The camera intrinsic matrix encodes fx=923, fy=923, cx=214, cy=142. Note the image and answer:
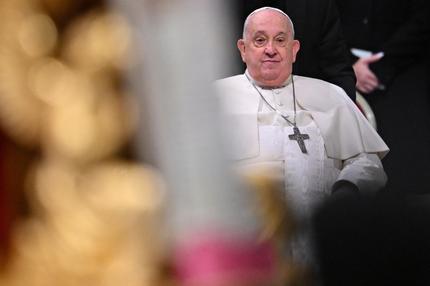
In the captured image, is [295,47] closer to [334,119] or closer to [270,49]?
[270,49]

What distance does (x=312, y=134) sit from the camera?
1.96 meters

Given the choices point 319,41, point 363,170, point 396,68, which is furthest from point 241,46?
point 396,68

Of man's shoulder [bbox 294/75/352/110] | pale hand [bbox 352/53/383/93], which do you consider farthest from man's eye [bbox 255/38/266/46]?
pale hand [bbox 352/53/383/93]

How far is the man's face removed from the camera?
1.85m

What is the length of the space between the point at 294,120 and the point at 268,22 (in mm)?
226

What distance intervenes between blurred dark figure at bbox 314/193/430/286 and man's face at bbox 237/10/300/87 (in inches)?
39.3

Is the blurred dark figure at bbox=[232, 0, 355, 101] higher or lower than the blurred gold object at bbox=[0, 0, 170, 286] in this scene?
lower

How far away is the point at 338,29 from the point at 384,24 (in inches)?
7.9

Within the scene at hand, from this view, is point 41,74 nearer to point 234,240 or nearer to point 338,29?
point 234,240

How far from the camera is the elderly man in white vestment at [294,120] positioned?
6.03 ft

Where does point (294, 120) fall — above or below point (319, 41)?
below

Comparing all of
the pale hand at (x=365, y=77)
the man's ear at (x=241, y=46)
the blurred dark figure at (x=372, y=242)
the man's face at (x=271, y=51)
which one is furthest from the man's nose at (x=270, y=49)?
the blurred dark figure at (x=372, y=242)

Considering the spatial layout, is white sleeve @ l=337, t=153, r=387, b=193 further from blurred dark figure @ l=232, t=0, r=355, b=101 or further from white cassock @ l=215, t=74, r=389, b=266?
blurred dark figure @ l=232, t=0, r=355, b=101

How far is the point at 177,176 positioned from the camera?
772mm
